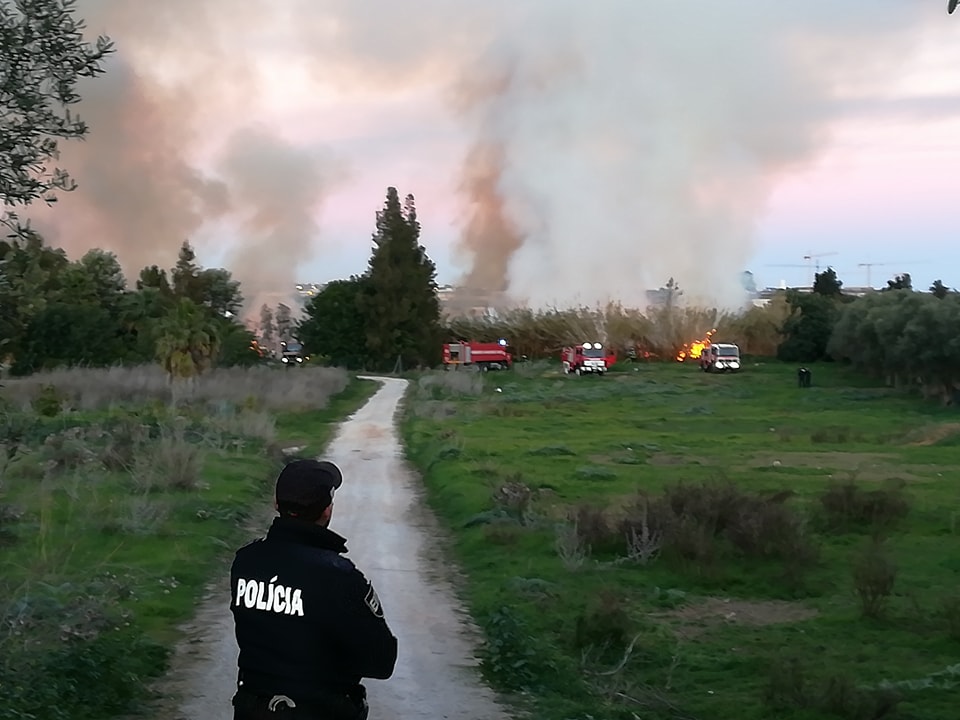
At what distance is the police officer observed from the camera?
12.9ft

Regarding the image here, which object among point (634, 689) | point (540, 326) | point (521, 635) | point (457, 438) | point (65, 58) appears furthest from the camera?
point (540, 326)

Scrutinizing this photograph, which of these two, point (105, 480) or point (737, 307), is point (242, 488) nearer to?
point (105, 480)

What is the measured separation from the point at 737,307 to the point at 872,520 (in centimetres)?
7866

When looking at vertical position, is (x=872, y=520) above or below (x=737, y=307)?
below

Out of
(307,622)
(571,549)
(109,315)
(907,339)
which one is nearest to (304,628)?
(307,622)

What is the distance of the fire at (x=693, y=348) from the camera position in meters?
88.7

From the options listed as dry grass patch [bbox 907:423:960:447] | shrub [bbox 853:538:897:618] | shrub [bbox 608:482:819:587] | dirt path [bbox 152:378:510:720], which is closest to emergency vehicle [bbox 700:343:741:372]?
dry grass patch [bbox 907:423:960:447]

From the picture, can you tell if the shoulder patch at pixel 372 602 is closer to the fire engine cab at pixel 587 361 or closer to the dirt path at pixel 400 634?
the dirt path at pixel 400 634

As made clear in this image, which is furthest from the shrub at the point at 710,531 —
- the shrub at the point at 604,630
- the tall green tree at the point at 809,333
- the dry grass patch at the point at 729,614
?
the tall green tree at the point at 809,333

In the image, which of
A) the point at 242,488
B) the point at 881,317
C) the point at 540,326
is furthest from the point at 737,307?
the point at 242,488

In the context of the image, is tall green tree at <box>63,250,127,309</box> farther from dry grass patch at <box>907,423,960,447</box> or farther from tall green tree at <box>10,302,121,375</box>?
dry grass patch at <box>907,423,960,447</box>

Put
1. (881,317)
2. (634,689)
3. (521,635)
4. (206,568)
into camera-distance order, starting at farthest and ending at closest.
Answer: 1. (881,317)
2. (206,568)
3. (521,635)
4. (634,689)

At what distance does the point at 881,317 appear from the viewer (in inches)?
2165

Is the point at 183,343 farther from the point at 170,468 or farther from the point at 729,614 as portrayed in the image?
the point at 729,614
